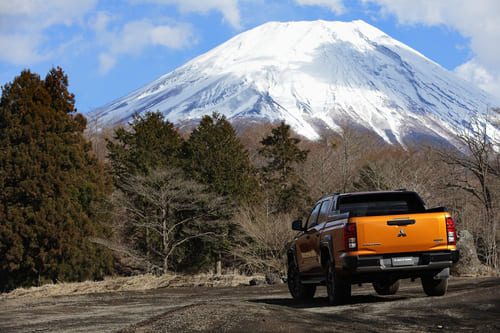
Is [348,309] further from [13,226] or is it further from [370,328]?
[13,226]

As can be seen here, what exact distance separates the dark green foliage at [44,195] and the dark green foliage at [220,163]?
23.4ft

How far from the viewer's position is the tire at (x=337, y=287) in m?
10.5

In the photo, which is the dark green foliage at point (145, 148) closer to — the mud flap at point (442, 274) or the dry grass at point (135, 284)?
the dry grass at point (135, 284)

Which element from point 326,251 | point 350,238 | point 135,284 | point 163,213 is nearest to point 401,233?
point 350,238

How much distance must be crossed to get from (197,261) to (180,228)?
2.54m

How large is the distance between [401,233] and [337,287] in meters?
1.49

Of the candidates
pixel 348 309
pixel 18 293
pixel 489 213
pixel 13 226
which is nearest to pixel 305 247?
pixel 348 309

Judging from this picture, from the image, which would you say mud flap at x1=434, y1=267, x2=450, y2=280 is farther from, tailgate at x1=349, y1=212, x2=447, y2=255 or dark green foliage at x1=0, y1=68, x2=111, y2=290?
dark green foliage at x1=0, y1=68, x2=111, y2=290

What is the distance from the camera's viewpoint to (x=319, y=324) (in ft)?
26.4

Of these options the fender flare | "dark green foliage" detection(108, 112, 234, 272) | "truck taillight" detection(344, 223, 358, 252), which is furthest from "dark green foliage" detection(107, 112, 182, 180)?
"truck taillight" detection(344, 223, 358, 252)

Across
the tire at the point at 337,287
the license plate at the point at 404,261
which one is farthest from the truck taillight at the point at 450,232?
the tire at the point at 337,287

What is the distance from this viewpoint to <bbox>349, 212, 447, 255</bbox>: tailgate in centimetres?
991

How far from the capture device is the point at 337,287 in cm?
1048

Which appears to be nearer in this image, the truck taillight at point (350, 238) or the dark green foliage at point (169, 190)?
the truck taillight at point (350, 238)
